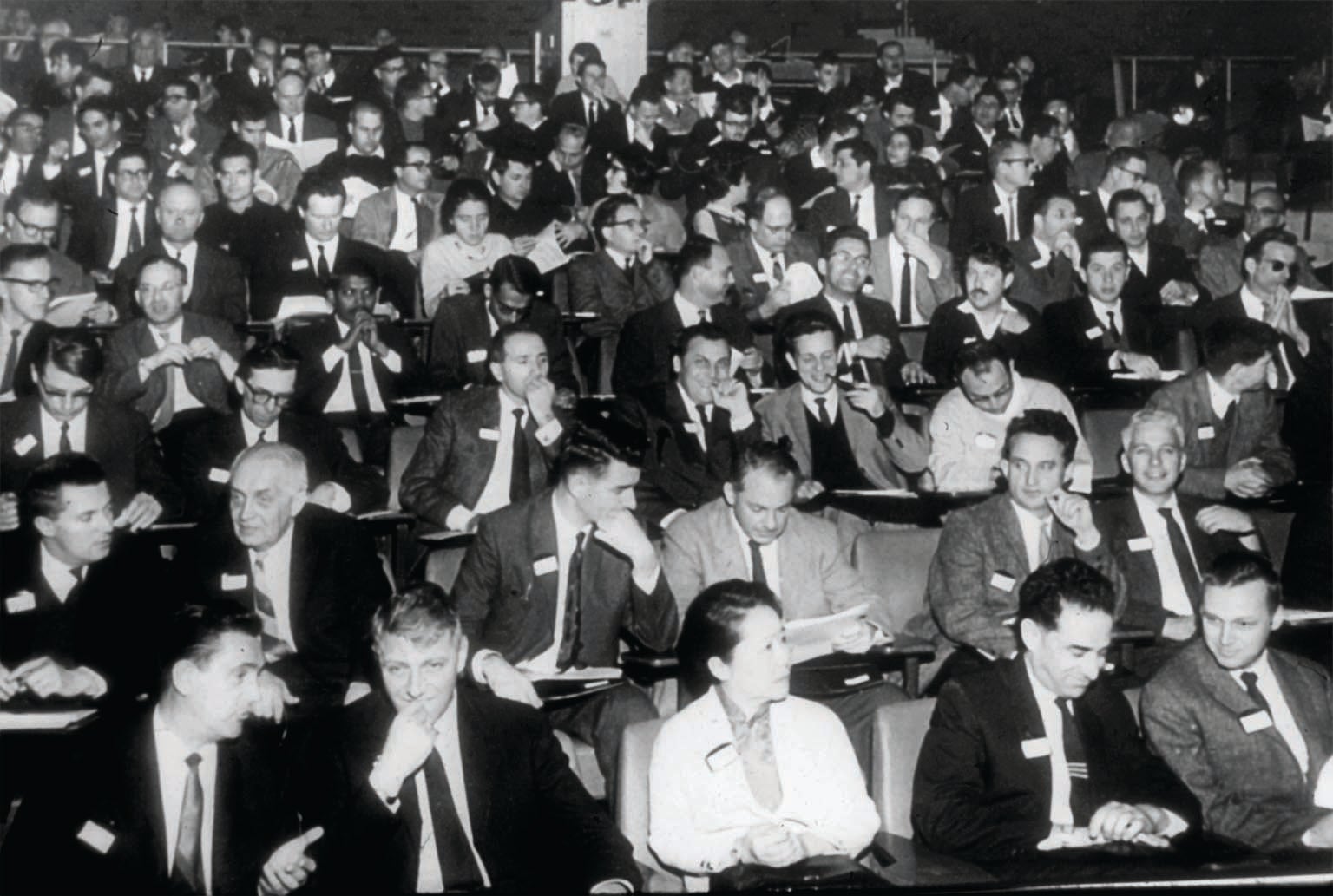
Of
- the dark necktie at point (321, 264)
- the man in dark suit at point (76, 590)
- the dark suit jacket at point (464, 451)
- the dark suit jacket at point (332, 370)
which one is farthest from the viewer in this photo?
the dark necktie at point (321, 264)

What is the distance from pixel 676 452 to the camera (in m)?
4.59

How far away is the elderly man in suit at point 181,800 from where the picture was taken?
2.41 metres

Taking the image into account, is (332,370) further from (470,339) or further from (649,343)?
(649,343)

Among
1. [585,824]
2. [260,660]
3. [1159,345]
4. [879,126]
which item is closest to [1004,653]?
[585,824]

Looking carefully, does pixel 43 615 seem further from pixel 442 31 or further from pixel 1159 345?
pixel 442 31

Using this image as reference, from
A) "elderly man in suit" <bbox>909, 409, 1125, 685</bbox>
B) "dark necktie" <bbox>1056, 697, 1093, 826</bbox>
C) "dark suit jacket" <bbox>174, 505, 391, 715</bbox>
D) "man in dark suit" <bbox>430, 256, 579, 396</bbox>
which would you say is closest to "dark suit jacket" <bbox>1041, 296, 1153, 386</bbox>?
"elderly man in suit" <bbox>909, 409, 1125, 685</bbox>

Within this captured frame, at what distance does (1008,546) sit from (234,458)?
7.66 ft

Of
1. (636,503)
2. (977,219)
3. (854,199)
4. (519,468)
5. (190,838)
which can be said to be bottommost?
(190,838)

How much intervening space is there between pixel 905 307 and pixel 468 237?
1963 millimetres

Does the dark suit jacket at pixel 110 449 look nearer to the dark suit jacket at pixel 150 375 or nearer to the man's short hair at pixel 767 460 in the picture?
the dark suit jacket at pixel 150 375

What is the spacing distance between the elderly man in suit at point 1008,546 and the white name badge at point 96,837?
80.1 inches

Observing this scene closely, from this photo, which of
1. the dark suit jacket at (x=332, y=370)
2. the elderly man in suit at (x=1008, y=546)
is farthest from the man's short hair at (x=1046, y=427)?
the dark suit jacket at (x=332, y=370)

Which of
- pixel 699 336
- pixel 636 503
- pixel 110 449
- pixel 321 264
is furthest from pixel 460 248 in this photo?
pixel 110 449

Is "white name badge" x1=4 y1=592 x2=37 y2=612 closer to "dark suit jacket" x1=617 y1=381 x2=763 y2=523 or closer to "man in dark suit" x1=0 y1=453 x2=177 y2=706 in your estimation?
"man in dark suit" x1=0 y1=453 x2=177 y2=706
